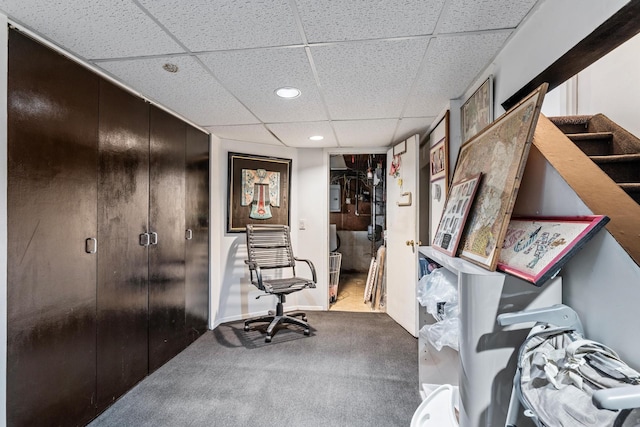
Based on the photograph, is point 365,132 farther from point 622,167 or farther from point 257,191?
point 622,167

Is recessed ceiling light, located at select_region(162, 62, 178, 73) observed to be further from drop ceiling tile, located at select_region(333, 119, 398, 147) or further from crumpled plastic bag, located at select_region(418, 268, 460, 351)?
crumpled plastic bag, located at select_region(418, 268, 460, 351)

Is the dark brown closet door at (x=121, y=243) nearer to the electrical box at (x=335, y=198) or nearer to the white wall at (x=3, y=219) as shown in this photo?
the white wall at (x=3, y=219)

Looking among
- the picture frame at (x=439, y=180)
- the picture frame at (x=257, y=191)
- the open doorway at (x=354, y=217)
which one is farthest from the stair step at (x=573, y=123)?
the open doorway at (x=354, y=217)

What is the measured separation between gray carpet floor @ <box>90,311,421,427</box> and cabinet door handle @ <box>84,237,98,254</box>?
3.32 ft

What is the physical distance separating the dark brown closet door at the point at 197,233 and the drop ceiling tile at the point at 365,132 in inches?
54.4

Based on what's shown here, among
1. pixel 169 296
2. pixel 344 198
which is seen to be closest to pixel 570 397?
pixel 169 296

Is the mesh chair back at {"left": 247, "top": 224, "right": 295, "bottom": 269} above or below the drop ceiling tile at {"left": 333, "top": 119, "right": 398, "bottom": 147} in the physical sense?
below

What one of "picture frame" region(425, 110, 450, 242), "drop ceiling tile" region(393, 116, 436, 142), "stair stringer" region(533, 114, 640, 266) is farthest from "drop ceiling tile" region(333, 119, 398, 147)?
"stair stringer" region(533, 114, 640, 266)

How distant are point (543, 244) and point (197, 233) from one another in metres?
2.70

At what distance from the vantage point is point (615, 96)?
154 centimetres

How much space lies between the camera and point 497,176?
3.67 ft

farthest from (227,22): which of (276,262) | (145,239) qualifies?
(276,262)

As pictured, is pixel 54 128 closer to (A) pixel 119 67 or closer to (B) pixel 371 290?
(A) pixel 119 67

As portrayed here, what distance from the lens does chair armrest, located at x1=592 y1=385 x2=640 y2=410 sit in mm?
496
